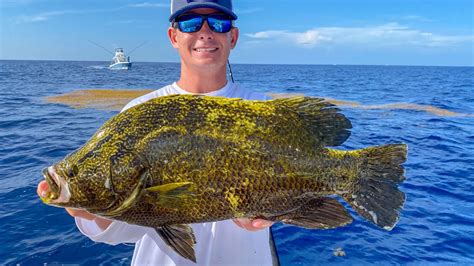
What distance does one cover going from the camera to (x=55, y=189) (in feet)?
7.87

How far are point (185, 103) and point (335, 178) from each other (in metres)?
1.12

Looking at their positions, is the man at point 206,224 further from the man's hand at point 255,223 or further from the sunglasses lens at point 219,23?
the man's hand at point 255,223

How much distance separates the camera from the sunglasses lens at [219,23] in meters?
3.55

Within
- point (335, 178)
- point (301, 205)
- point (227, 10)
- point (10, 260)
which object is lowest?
point (10, 260)

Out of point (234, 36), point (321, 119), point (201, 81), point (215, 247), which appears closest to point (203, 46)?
point (201, 81)

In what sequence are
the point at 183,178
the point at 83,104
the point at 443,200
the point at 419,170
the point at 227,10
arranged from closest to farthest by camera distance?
the point at 183,178
the point at 227,10
the point at 443,200
the point at 419,170
the point at 83,104

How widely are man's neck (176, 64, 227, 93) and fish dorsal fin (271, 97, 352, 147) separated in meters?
1.31

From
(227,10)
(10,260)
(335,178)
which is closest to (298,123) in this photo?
(335,178)

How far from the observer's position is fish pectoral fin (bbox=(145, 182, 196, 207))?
232cm

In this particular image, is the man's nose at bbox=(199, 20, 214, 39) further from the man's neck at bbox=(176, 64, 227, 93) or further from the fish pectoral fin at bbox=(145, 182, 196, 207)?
the fish pectoral fin at bbox=(145, 182, 196, 207)

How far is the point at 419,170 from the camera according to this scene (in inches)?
515

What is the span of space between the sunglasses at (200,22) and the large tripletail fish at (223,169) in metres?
1.22

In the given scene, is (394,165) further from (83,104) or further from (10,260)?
(83,104)

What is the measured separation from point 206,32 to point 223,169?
5.44 ft
